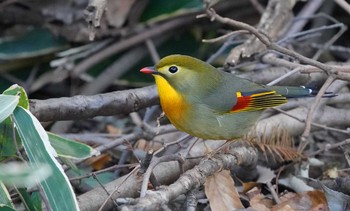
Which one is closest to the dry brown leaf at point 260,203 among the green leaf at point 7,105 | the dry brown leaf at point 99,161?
the dry brown leaf at point 99,161

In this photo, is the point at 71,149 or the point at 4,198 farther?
the point at 71,149

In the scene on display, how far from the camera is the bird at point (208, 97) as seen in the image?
3564mm

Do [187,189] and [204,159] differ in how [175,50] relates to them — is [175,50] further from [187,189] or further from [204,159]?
[187,189]

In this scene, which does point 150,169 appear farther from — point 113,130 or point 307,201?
point 113,130

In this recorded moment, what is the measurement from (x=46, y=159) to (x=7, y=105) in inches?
11.3

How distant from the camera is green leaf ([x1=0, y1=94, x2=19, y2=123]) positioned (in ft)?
9.45

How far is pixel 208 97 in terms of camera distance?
146 inches

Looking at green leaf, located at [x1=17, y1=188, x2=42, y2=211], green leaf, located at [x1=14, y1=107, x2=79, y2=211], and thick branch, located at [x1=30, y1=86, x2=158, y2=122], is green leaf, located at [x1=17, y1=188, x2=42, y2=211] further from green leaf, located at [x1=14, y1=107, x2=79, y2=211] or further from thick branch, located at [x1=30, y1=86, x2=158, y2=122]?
thick branch, located at [x1=30, y1=86, x2=158, y2=122]

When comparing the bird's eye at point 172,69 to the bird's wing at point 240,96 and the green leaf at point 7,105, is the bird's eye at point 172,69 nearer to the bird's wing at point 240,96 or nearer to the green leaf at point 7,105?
the bird's wing at point 240,96

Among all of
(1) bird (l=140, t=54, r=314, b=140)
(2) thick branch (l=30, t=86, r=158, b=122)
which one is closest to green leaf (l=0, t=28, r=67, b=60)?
(2) thick branch (l=30, t=86, r=158, b=122)

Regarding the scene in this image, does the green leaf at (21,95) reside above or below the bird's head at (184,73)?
above

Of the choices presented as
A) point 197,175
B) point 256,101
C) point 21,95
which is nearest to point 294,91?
point 256,101

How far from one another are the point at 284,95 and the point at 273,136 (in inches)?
12.0

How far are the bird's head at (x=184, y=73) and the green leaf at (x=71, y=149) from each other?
53cm
